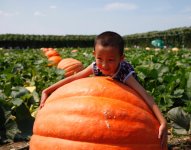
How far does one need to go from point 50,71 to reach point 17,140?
3406 millimetres

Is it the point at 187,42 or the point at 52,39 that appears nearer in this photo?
the point at 187,42

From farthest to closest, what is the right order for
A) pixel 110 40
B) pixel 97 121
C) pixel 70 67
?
1. pixel 70 67
2. pixel 110 40
3. pixel 97 121

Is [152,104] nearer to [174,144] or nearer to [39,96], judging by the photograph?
[174,144]

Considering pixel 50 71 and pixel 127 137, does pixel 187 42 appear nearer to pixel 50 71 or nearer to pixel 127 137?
pixel 50 71

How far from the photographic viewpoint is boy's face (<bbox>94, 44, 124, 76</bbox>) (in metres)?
2.79

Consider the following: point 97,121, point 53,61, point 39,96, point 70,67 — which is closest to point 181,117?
point 97,121

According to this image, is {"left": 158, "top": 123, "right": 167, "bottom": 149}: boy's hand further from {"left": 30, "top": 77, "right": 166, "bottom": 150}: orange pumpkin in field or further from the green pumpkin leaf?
the green pumpkin leaf

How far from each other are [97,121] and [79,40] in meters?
46.3

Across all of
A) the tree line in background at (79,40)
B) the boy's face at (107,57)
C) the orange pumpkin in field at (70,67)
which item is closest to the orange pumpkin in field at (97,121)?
the boy's face at (107,57)

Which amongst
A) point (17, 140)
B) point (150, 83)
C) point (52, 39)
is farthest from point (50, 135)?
point (52, 39)

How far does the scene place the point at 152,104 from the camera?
→ 2914 mm

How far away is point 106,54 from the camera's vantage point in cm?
279

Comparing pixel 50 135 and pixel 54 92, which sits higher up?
pixel 54 92

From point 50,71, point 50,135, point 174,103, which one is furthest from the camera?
point 50,71
